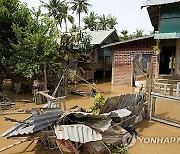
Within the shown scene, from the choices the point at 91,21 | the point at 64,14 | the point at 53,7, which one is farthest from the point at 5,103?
the point at 91,21

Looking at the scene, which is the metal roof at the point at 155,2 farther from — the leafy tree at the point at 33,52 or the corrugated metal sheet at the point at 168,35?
the leafy tree at the point at 33,52

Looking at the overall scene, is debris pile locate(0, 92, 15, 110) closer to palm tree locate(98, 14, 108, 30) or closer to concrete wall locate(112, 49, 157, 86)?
concrete wall locate(112, 49, 157, 86)

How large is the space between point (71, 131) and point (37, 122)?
90cm

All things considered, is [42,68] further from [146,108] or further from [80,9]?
[80,9]

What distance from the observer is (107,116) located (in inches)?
246

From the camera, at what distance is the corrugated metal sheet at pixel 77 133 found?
5.42 m

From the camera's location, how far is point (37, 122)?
574 cm

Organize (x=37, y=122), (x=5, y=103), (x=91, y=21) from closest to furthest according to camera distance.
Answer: (x=37, y=122) < (x=5, y=103) < (x=91, y=21)

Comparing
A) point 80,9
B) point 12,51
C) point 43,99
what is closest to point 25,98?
point 43,99

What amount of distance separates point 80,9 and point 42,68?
857 inches

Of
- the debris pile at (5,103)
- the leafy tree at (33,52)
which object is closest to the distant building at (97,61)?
the leafy tree at (33,52)

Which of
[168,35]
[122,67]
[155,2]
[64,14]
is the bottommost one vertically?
[122,67]
